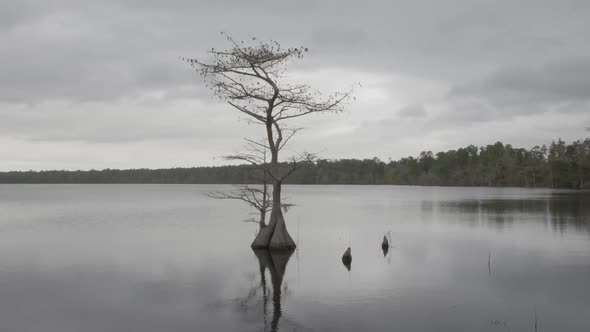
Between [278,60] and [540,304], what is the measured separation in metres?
14.5

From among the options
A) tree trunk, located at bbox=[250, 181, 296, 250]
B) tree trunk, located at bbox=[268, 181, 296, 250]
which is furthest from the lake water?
tree trunk, located at bbox=[268, 181, 296, 250]

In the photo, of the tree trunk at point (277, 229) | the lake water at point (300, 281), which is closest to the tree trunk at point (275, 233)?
the tree trunk at point (277, 229)

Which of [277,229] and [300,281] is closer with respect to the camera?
[300,281]

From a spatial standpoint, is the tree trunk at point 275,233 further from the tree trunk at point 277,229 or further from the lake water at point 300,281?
the lake water at point 300,281

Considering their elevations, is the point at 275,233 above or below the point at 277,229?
below

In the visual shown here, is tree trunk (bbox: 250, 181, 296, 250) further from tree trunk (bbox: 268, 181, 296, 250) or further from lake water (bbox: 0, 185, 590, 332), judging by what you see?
lake water (bbox: 0, 185, 590, 332)

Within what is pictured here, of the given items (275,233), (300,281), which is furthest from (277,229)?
(300,281)

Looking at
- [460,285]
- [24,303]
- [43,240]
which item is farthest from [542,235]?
[43,240]

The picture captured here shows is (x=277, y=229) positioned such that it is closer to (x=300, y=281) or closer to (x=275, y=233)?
(x=275, y=233)

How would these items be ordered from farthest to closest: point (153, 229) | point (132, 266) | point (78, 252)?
point (153, 229), point (78, 252), point (132, 266)

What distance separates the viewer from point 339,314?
13.8 meters

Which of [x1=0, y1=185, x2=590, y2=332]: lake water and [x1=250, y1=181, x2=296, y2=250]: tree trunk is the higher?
[x1=250, y1=181, x2=296, y2=250]: tree trunk

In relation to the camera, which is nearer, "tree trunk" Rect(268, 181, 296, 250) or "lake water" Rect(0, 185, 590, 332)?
"lake water" Rect(0, 185, 590, 332)

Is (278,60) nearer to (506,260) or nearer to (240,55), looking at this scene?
(240,55)
